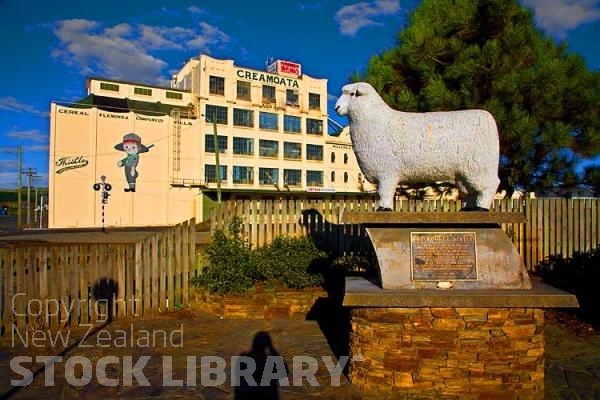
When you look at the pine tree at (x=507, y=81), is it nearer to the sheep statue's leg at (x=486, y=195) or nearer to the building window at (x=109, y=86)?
the sheep statue's leg at (x=486, y=195)

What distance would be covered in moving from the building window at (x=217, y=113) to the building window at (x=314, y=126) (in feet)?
32.3

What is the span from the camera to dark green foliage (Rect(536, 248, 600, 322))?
691 cm

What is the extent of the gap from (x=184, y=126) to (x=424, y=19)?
119 ft

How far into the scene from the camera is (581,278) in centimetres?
727

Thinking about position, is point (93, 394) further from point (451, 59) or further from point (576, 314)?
point (451, 59)

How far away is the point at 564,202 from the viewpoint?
923 cm

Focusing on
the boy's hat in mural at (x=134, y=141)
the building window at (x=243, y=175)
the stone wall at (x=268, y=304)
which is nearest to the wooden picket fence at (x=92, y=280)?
the stone wall at (x=268, y=304)

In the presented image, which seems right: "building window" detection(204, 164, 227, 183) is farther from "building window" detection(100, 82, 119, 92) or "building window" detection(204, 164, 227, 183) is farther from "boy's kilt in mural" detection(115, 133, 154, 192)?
"building window" detection(100, 82, 119, 92)

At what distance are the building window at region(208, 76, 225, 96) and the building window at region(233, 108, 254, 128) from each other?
230 centimetres

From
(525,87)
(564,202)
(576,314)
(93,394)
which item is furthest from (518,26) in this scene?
(93,394)

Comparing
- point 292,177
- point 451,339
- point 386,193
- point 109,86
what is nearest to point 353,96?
point 386,193

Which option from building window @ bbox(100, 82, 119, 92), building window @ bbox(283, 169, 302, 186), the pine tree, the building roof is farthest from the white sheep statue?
building window @ bbox(100, 82, 119, 92)

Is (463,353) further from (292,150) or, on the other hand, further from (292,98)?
(292,98)

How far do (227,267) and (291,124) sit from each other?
4224 centimetres
